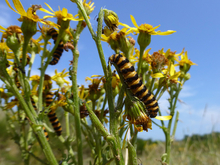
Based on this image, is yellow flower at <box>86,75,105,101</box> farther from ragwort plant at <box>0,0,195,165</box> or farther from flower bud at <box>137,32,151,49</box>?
flower bud at <box>137,32,151,49</box>

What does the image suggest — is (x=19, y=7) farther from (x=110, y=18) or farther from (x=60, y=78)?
(x=60, y=78)

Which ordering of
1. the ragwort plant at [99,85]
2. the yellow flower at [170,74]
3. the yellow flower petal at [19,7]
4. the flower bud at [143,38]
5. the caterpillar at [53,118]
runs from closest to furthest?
1. the ragwort plant at [99,85]
2. the yellow flower petal at [19,7]
3. the flower bud at [143,38]
4. the yellow flower at [170,74]
5. the caterpillar at [53,118]

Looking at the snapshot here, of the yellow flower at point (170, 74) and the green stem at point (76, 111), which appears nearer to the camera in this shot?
the green stem at point (76, 111)

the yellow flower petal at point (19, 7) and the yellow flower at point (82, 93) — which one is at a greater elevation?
the yellow flower petal at point (19, 7)

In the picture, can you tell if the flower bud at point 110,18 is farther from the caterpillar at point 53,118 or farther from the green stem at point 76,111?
the caterpillar at point 53,118

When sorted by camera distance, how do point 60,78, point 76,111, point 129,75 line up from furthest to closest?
point 60,78 < point 76,111 < point 129,75

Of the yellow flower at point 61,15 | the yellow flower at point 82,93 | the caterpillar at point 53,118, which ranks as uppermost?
the yellow flower at point 61,15

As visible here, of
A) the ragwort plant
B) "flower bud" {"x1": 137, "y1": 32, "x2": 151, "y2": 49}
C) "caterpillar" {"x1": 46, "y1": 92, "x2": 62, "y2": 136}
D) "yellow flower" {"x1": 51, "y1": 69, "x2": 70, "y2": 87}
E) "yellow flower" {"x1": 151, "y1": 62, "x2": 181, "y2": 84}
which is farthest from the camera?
Result: "yellow flower" {"x1": 51, "y1": 69, "x2": 70, "y2": 87}

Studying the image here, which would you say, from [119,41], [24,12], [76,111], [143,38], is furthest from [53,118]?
[143,38]

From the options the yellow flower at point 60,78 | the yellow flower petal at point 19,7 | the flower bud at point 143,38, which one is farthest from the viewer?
the yellow flower at point 60,78

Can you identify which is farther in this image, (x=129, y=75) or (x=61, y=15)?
(x=61, y=15)

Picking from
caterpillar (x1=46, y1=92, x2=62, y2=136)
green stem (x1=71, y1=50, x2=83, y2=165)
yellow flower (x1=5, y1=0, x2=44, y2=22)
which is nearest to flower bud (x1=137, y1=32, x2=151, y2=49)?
green stem (x1=71, y1=50, x2=83, y2=165)

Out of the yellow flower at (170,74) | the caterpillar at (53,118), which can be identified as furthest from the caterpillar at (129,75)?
the caterpillar at (53,118)

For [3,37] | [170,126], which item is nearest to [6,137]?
[3,37]
